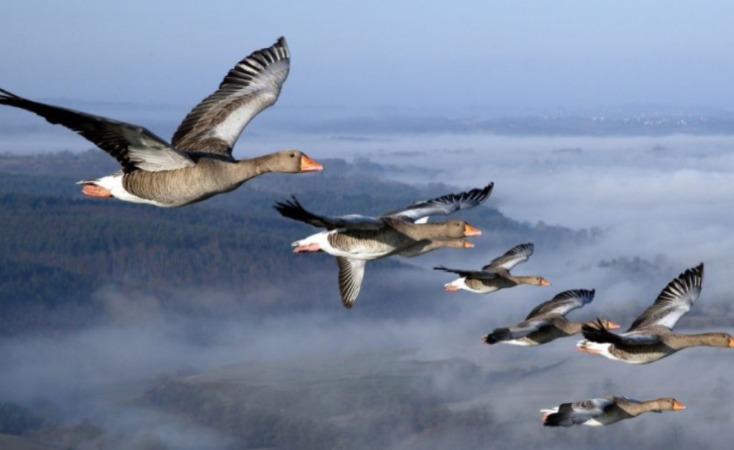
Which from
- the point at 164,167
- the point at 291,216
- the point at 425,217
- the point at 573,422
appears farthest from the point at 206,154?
the point at 573,422

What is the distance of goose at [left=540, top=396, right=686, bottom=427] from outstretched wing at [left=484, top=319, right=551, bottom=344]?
143cm

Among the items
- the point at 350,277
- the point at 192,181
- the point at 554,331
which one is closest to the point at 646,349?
the point at 554,331

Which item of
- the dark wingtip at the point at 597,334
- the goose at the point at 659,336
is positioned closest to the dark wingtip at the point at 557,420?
the goose at the point at 659,336

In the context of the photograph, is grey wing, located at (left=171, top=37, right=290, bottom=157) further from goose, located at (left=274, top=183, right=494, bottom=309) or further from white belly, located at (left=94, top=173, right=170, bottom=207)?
goose, located at (left=274, top=183, right=494, bottom=309)

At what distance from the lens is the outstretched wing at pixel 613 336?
17.4 metres

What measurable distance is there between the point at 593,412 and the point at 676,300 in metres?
3.11

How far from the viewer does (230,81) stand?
2030 centimetres

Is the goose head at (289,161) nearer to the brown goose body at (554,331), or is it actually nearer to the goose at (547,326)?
the goose at (547,326)

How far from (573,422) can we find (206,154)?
27.1 ft

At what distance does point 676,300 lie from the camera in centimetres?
2250

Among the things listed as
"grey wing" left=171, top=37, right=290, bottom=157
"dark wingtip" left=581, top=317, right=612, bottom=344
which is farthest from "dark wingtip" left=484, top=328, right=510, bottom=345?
"grey wing" left=171, top=37, right=290, bottom=157

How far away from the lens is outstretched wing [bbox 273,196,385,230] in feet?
48.5

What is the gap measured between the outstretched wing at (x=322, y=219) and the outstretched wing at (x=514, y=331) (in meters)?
3.37

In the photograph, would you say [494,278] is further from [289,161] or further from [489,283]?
[289,161]
